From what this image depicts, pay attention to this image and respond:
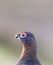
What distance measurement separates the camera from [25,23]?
4551mm

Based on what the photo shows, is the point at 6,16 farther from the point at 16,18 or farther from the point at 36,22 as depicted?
the point at 36,22

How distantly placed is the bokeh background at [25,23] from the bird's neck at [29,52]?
2.49 m

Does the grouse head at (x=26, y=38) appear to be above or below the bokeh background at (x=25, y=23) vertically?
below

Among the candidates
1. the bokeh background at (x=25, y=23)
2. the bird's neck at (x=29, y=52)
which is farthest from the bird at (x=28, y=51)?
the bokeh background at (x=25, y=23)

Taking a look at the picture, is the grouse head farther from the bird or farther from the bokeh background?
the bokeh background

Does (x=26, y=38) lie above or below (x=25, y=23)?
below

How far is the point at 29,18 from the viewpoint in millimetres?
4812

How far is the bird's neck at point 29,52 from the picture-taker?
20.9 inches

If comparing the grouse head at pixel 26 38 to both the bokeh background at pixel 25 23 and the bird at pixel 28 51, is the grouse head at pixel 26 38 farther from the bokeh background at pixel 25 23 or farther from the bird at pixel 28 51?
the bokeh background at pixel 25 23

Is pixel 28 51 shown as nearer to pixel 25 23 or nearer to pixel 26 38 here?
pixel 26 38

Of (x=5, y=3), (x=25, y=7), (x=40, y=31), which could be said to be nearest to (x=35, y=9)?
(x=25, y=7)

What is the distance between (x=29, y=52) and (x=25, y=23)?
13.2ft

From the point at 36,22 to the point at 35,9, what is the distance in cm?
46

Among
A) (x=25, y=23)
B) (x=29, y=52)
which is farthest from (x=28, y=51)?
(x=25, y=23)
